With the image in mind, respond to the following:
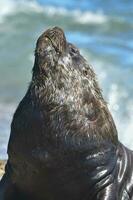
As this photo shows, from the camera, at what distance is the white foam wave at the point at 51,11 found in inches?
994

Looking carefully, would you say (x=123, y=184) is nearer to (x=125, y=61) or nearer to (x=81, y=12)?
(x=125, y=61)

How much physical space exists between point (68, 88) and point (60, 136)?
A: 353mm

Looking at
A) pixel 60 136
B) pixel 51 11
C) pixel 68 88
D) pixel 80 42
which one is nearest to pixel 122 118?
pixel 80 42

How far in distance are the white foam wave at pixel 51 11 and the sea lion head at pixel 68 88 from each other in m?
17.7

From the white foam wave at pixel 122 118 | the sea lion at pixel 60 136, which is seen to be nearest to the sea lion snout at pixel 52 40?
the sea lion at pixel 60 136

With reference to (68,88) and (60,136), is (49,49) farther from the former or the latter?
(60,136)

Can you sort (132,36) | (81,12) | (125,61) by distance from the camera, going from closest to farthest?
(125,61) → (132,36) → (81,12)

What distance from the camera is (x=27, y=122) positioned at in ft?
21.6

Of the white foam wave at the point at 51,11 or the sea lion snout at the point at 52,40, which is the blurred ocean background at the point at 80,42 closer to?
the white foam wave at the point at 51,11

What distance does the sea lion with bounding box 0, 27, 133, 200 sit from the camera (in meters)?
6.59

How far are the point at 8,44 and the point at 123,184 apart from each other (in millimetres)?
13873

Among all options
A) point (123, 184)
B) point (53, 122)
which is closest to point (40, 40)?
point (53, 122)

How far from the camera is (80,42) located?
840 inches

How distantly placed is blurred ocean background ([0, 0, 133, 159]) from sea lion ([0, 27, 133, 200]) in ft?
16.3
